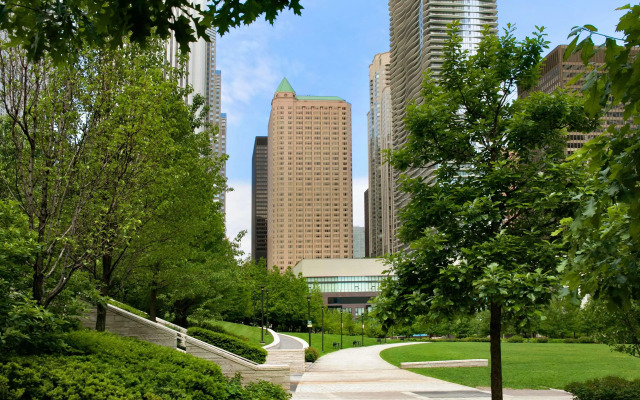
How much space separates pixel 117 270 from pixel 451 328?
58910 mm

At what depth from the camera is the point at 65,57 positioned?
18.0 ft

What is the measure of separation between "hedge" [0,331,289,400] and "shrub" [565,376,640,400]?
9.23 metres

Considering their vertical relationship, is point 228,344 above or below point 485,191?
below

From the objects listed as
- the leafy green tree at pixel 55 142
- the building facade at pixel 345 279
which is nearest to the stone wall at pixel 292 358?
the leafy green tree at pixel 55 142

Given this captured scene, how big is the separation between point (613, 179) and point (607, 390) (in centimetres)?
1513

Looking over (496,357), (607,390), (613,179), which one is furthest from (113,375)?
(607,390)

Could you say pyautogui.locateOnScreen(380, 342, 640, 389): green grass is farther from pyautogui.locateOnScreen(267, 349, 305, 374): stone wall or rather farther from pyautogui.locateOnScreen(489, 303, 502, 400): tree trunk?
pyautogui.locateOnScreen(489, 303, 502, 400): tree trunk

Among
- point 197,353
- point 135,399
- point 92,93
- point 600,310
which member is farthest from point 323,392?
point 92,93

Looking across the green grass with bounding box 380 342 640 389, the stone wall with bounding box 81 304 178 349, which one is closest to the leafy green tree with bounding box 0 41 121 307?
the stone wall with bounding box 81 304 178 349

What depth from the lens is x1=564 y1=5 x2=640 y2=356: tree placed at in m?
4.04

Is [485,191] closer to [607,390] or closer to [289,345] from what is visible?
[607,390]

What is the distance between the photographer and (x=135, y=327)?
1919cm

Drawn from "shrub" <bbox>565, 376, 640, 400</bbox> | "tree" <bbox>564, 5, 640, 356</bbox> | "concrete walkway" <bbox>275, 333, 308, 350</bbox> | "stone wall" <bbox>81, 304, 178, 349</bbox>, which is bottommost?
"concrete walkway" <bbox>275, 333, 308, 350</bbox>

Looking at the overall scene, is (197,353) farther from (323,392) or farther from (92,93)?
(92,93)
